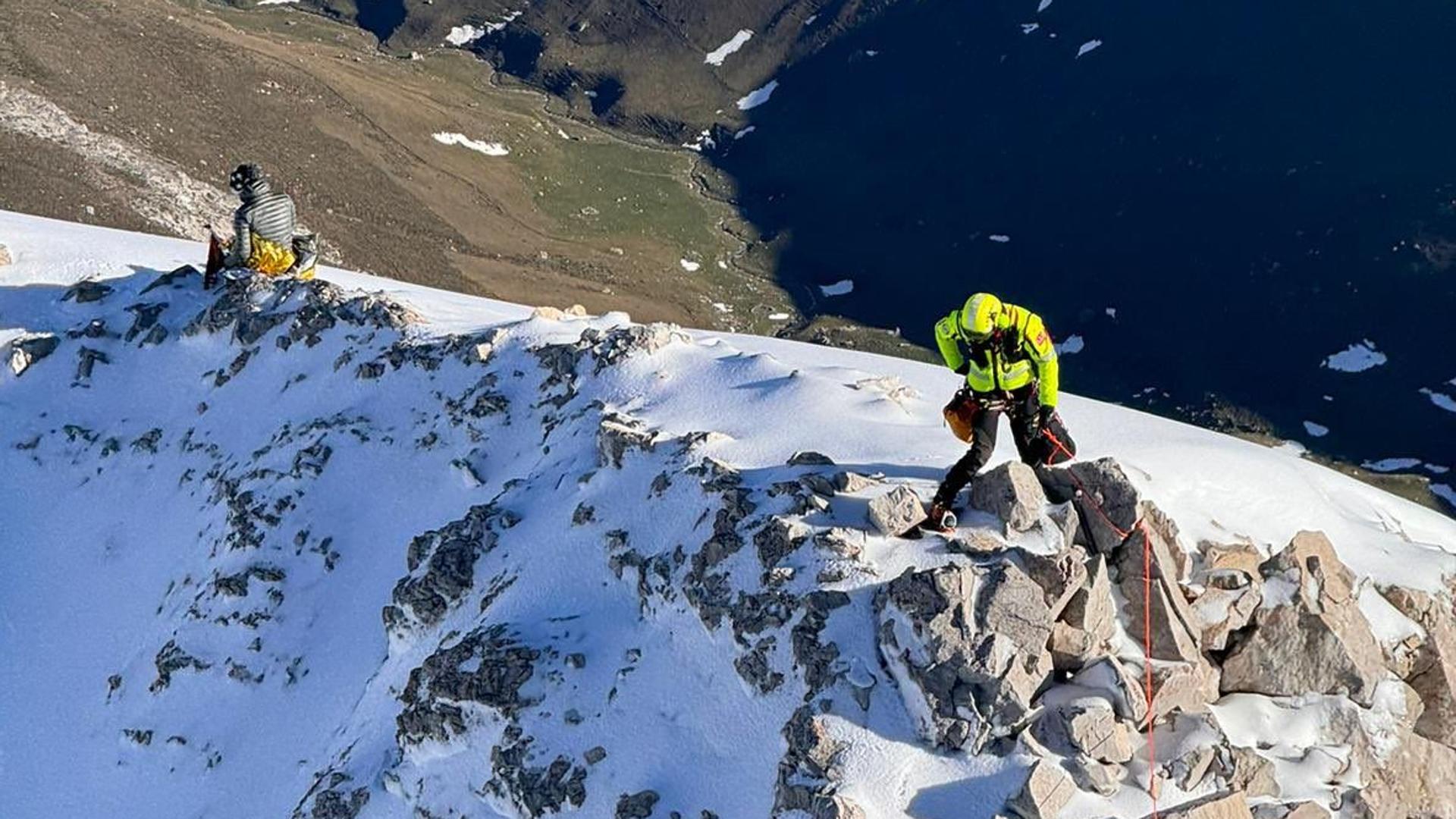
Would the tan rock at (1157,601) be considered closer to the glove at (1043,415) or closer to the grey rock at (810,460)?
the glove at (1043,415)

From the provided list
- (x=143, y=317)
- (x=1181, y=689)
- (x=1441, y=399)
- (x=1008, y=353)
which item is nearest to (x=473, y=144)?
(x=143, y=317)

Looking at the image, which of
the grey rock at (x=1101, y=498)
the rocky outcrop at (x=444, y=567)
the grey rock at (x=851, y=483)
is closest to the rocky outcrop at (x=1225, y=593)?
the grey rock at (x=1101, y=498)

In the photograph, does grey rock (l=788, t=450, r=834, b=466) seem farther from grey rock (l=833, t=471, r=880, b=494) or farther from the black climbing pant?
the black climbing pant

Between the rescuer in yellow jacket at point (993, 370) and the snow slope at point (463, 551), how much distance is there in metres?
1.39

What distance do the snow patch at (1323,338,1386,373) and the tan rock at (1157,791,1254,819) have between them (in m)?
65.8

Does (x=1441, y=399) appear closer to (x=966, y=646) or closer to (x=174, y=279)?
(x=966, y=646)

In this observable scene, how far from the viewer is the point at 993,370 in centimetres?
1391

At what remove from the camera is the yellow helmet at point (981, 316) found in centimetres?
1327

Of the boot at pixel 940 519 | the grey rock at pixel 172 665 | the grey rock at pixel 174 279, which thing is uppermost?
the boot at pixel 940 519

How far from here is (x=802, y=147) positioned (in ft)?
368

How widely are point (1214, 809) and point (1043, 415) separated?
17.3ft

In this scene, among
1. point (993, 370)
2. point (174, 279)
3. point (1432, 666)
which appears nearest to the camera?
point (993, 370)

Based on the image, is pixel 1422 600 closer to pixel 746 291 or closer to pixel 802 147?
pixel 746 291

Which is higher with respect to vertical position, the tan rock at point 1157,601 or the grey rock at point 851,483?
the grey rock at point 851,483
